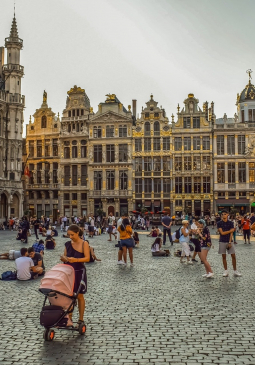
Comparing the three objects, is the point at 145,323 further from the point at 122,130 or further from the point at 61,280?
the point at 122,130

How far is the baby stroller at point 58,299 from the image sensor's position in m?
7.19

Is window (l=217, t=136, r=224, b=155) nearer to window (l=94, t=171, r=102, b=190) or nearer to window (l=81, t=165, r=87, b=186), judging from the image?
window (l=94, t=171, r=102, b=190)

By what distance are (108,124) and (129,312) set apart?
180ft

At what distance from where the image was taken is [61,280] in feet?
24.0

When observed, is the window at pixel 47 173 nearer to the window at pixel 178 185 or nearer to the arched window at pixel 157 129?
the arched window at pixel 157 129

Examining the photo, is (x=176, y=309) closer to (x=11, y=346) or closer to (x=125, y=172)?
(x=11, y=346)

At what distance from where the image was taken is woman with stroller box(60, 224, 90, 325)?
7766 mm

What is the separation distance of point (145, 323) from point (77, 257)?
177 centimetres

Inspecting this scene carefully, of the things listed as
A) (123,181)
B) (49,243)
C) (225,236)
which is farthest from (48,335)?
(123,181)

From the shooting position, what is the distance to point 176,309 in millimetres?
9352

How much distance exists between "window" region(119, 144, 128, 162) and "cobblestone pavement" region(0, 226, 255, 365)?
160 feet

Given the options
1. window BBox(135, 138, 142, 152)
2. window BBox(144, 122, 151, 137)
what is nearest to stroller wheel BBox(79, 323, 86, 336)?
window BBox(135, 138, 142, 152)

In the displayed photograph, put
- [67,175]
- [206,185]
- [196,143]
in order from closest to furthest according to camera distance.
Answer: [206,185]
[196,143]
[67,175]

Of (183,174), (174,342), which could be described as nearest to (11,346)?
(174,342)
